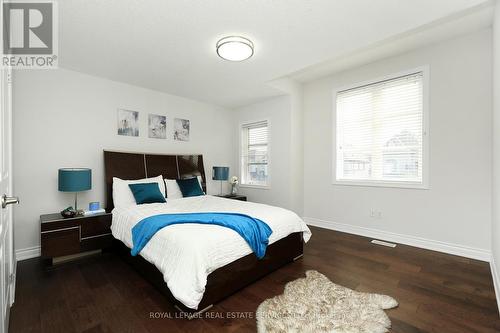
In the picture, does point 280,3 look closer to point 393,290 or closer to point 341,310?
point 341,310

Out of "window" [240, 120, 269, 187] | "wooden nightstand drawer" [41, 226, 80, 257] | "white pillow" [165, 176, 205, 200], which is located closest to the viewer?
"wooden nightstand drawer" [41, 226, 80, 257]

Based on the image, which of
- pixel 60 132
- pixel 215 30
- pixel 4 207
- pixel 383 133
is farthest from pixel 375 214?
pixel 60 132

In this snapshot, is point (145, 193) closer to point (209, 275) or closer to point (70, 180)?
point (70, 180)

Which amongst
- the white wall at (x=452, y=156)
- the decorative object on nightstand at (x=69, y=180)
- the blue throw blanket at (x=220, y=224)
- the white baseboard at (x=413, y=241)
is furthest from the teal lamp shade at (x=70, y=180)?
the white wall at (x=452, y=156)

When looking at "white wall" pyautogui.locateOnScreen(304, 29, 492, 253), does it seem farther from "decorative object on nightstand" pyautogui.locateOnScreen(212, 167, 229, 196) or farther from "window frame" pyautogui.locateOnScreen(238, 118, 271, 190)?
"decorative object on nightstand" pyautogui.locateOnScreen(212, 167, 229, 196)

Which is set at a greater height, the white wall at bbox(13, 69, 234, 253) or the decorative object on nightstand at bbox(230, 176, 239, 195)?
the white wall at bbox(13, 69, 234, 253)

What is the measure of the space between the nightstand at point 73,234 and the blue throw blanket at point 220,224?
967 mm

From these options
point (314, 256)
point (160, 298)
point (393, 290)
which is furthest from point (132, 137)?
point (393, 290)

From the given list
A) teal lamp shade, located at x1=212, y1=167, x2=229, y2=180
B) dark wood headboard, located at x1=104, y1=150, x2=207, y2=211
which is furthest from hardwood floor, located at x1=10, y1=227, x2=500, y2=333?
teal lamp shade, located at x1=212, y1=167, x2=229, y2=180

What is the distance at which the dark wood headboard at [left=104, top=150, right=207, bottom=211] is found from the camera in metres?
3.59

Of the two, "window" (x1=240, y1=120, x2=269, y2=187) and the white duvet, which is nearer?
the white duvet

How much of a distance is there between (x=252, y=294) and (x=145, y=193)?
7.00ft

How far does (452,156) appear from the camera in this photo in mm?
3096

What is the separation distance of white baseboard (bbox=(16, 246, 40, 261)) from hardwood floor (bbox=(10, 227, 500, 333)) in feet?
0.53
